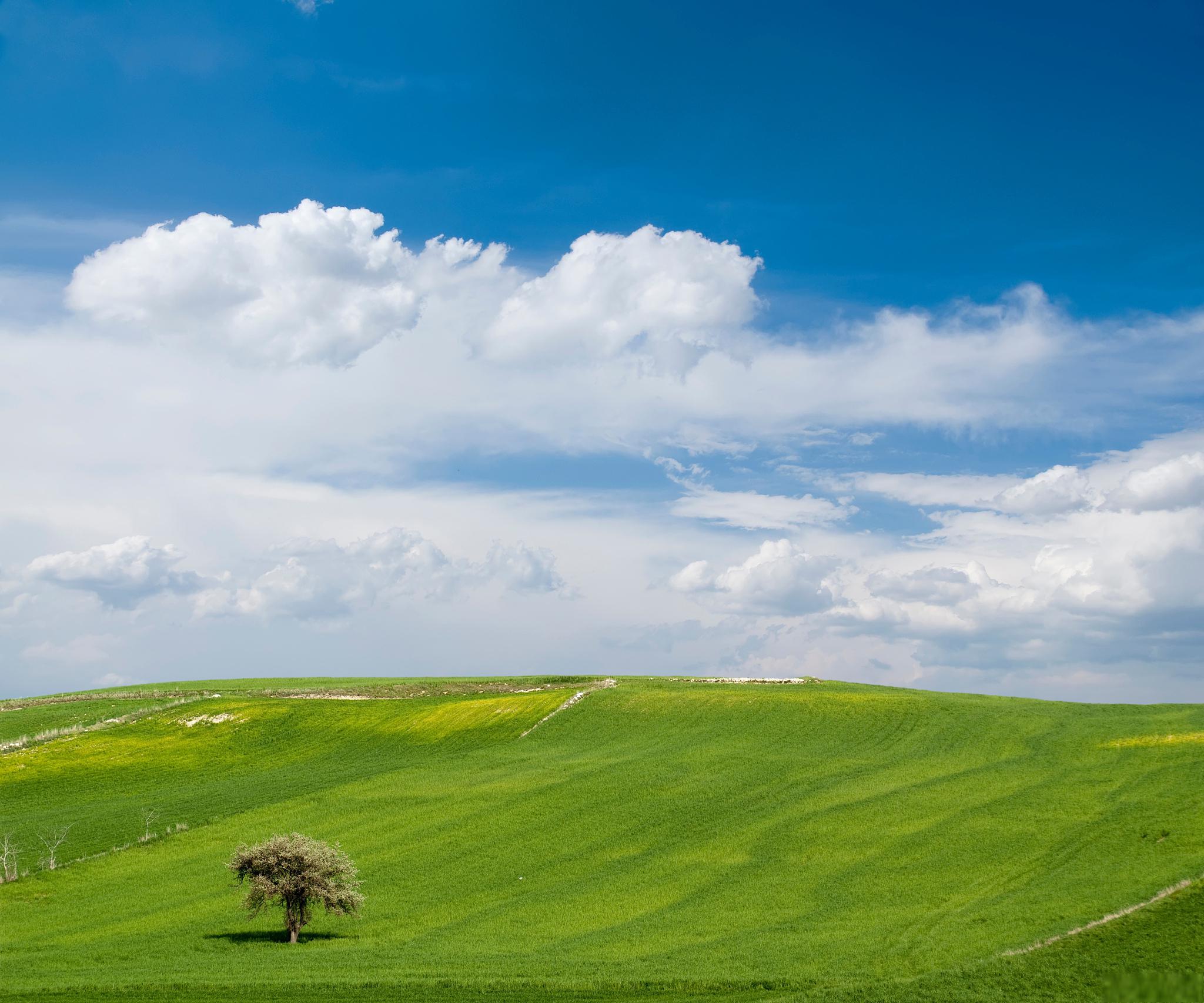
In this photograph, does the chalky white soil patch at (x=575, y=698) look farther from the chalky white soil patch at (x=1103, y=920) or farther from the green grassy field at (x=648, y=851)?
the chalky white soil patch at (x=1103, y=920)

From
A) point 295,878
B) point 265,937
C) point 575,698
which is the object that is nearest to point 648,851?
point 295,878

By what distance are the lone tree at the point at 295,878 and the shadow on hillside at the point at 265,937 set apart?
1.87 ft

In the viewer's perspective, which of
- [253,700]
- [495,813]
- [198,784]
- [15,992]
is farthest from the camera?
[253,700]

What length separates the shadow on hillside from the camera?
4544 cm

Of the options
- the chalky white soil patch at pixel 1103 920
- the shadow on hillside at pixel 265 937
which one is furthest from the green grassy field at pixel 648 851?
the chalky white soil patch at pixel 1103 920

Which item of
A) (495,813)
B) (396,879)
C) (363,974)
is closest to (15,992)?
(363,974)

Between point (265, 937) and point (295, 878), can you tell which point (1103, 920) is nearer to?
point (295, 878)

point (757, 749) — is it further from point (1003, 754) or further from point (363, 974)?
point (363, 974)

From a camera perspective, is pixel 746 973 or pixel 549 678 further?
pixel 549 678

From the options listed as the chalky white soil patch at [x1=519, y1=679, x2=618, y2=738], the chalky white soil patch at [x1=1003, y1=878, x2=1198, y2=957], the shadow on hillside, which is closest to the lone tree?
the shadow on hillside

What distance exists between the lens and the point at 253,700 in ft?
351

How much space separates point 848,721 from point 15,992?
208 feet

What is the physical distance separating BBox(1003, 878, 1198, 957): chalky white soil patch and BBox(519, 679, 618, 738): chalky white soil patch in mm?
56907

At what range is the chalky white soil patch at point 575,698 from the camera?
8919cm
